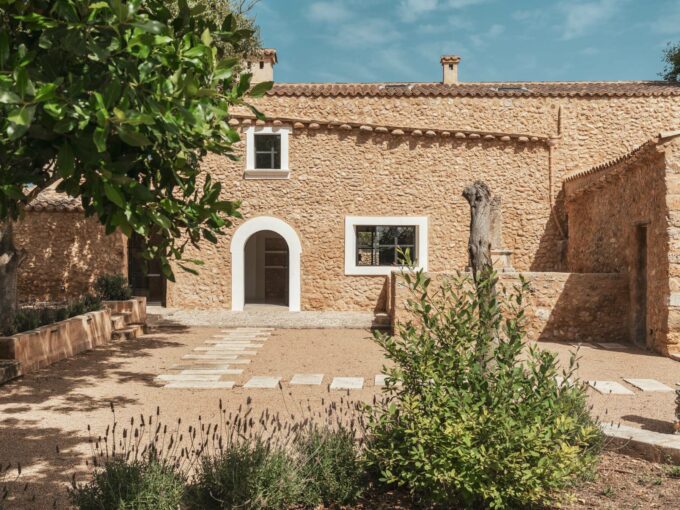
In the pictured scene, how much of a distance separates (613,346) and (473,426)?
7844 mm

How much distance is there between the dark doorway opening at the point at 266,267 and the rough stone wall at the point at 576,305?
7.51m

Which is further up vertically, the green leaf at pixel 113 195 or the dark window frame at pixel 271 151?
the dark window frame at pixel 271 151

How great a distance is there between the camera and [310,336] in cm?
1106

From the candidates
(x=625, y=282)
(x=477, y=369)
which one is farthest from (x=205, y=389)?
(x=625, y=282)

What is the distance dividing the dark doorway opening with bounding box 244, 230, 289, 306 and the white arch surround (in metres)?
2.84

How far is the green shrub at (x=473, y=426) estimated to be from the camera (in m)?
2.95

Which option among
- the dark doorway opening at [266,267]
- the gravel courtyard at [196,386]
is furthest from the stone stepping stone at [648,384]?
the dark doorway opening at [266,267]

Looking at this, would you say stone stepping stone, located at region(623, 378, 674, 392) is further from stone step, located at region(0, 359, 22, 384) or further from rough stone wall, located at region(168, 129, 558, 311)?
stone step, located at region(0, 359, 22, 384)

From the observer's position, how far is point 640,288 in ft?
32.8

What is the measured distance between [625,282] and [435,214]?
482 centimetres

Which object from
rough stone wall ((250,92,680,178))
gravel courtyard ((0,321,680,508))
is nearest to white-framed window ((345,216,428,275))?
rough stone wall ((250,92,680,178))

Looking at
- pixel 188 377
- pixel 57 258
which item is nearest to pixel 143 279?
pixel 57 258

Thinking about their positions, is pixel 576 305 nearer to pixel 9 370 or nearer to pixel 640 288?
pixel 640 288

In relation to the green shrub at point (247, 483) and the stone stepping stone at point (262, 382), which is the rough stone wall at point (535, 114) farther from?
the green shrub at point (247, 483)
